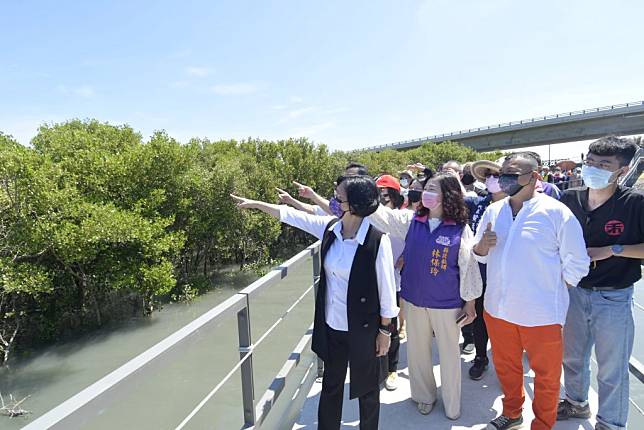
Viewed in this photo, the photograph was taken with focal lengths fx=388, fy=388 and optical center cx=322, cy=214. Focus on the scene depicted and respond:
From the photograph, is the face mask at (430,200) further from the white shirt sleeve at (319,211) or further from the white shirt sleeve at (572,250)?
the white shirt sleeve at (319,211)

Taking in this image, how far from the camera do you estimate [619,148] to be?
2.24m

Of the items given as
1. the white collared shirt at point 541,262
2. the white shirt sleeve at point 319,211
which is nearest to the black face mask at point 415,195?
the white shirt sleeve at point 319,211

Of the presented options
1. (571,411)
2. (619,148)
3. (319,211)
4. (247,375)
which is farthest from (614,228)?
(247,375)

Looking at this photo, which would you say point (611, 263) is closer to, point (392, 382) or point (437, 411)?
point (437, 411)

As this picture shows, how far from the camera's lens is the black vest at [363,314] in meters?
2.11

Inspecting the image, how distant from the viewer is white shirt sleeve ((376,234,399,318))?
2.13 meters

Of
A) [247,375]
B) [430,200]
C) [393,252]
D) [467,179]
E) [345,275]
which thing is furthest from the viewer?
[467,179]

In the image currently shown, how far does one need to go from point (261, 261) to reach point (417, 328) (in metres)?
14.2

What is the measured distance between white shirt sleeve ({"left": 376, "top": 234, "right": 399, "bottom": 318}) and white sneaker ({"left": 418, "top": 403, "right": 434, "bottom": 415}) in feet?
3.44

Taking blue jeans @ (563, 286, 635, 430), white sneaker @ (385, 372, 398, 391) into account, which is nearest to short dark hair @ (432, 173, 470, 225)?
blue jeans @ (563, 286, 635, 430)

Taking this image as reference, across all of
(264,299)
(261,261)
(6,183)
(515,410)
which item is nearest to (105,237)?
(6,183)

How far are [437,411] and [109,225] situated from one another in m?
9.09

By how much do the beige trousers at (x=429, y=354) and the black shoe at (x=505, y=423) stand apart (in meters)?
0.24

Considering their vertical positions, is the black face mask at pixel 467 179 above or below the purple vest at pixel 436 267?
above
